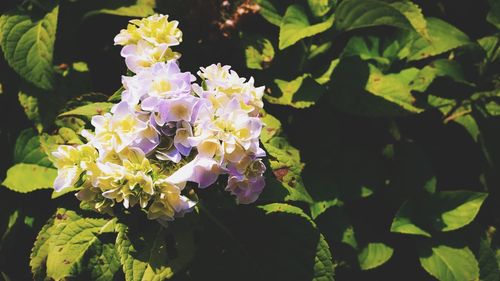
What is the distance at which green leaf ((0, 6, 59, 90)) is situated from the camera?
2119 mm

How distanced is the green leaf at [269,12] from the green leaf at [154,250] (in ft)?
3.61

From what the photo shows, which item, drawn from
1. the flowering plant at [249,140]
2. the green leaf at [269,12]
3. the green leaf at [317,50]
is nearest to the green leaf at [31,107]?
the flowering plant at [249,140]

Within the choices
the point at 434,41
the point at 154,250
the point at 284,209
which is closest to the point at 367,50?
the point at 434,41

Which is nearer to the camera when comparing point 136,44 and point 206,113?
point 206,113

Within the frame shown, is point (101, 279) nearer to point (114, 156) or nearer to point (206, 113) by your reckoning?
point (114, 156)

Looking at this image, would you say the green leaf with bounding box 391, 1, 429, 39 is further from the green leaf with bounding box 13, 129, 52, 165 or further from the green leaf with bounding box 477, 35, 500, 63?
the green leaf with bounding box 13, 129, 52, 165

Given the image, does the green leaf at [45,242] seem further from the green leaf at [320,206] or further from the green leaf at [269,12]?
the green leaf at [269,12]

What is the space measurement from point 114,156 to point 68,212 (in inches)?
23.2

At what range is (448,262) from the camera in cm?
239

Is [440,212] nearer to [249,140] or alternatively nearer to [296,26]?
[296,26]

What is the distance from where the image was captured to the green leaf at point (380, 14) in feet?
6.64

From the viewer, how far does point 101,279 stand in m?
1.75

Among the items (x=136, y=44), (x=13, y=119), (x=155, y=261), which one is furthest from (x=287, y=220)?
(x=13, y=119)

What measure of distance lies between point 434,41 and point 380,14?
1.52ft
